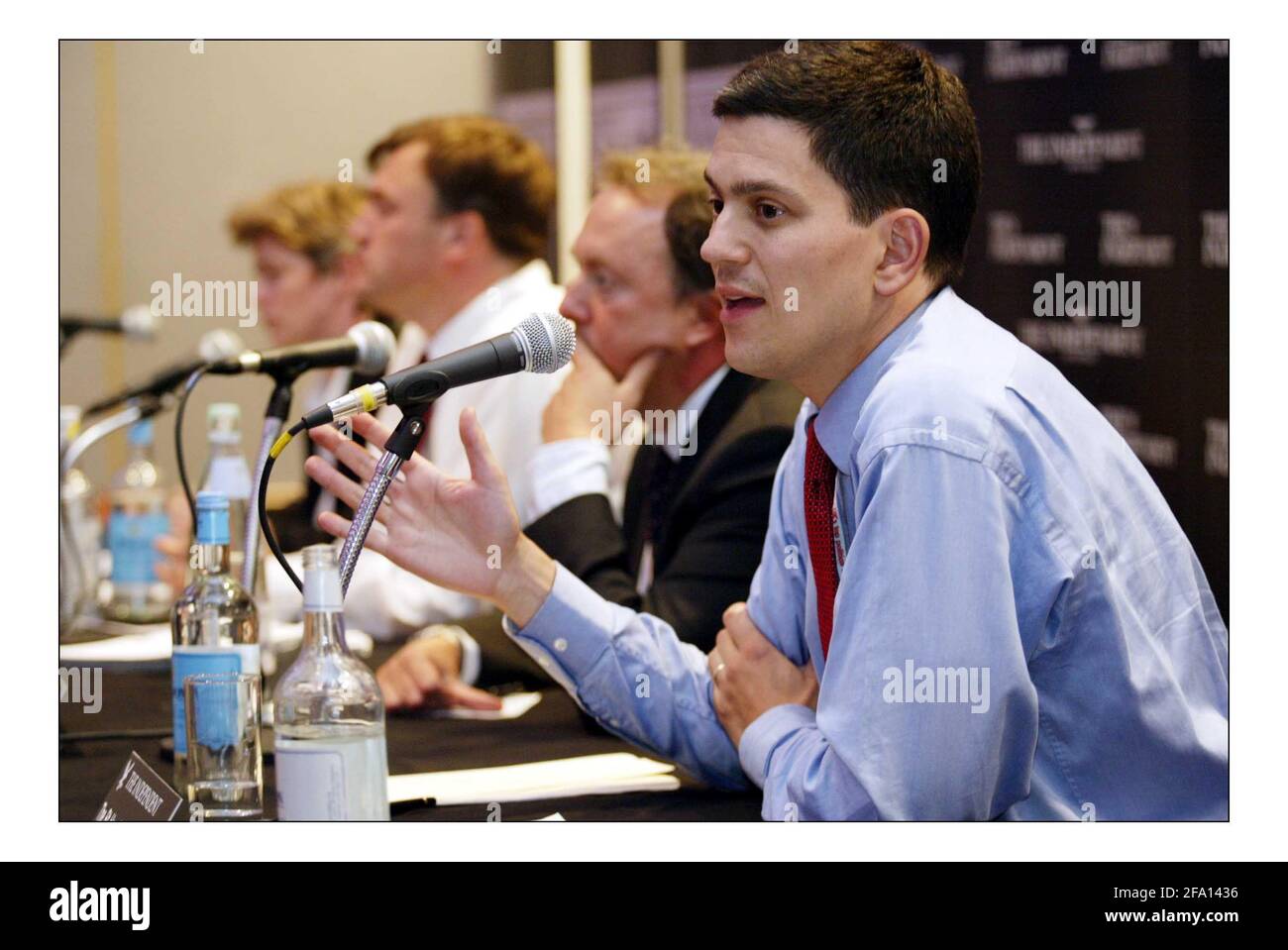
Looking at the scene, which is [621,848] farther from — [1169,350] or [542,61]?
[542,61]

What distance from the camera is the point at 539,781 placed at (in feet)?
4.87

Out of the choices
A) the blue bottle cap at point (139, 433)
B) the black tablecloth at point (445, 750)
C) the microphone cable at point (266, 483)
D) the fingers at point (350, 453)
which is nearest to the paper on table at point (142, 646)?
the black tablecloth at point (445, 750)

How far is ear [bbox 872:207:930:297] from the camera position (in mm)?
1405

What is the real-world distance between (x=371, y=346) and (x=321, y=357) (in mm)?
75

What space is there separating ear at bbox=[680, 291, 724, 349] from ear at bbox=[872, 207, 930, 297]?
769 millimetres

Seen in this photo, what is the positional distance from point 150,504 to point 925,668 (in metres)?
2.10

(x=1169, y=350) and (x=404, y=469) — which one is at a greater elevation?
(x=1169, y=350)

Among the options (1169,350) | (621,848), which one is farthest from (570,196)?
(621,848)

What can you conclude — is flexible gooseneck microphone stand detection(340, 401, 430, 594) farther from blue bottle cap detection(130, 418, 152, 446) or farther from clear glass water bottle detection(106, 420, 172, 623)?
blue bottle cap detection(130, 418, 152, 446)

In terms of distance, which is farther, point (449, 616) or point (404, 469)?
point (449, 616)

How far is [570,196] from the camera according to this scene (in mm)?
4172

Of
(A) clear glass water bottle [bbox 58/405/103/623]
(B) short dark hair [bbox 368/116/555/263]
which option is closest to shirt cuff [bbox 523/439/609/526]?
(A) clear glass water bottle [bbox 58/405/103/623]

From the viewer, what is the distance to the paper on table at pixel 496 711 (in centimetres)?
187

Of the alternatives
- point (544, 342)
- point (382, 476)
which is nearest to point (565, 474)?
point (544, 342)
